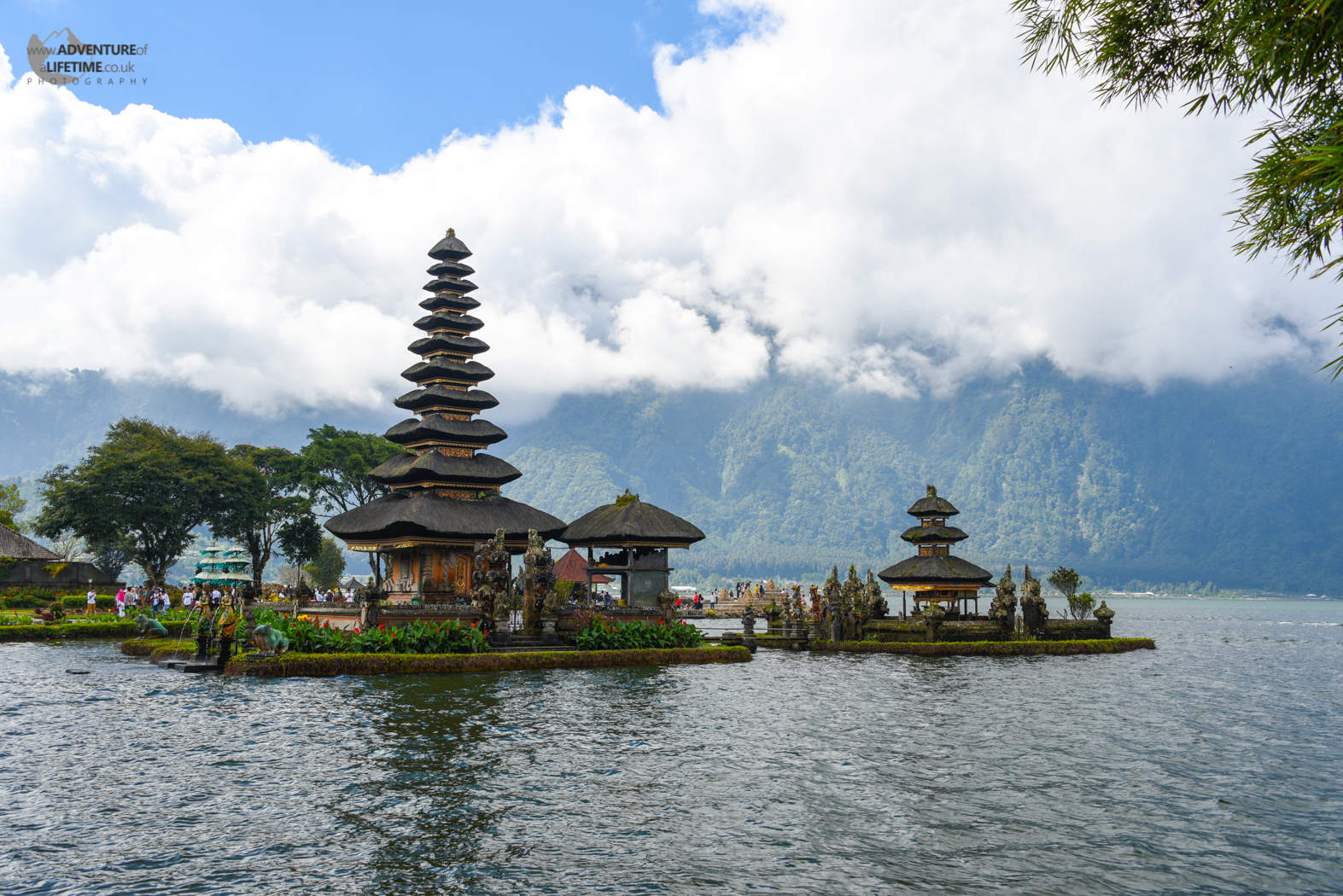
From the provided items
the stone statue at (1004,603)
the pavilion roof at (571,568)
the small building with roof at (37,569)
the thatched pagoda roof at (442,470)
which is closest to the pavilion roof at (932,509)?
the stone statue at (1004,603)

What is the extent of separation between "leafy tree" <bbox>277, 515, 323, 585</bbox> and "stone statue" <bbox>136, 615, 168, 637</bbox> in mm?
32557

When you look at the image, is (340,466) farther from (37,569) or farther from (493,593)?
(493,593)

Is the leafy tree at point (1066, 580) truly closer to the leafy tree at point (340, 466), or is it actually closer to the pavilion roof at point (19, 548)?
the leafy tree at point (340, 466)

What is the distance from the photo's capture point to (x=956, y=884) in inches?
479

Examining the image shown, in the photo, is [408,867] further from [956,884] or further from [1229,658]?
[1229,658]

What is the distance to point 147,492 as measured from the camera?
69375 millimetres

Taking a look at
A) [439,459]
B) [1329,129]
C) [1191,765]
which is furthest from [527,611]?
[1329,129]

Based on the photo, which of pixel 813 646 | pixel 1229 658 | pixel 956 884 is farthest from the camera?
pixel 1229 658

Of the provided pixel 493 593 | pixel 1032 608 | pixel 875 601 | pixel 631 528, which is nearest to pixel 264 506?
pixel 631 528

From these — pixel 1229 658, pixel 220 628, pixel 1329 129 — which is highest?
pixel 1329 129

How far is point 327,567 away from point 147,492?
3490 centimetres

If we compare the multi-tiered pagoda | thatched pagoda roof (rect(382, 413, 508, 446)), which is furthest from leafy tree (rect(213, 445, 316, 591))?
the multi-tiered pagoda

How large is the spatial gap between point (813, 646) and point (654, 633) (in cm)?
1246

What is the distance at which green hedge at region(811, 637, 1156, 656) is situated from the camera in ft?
157
